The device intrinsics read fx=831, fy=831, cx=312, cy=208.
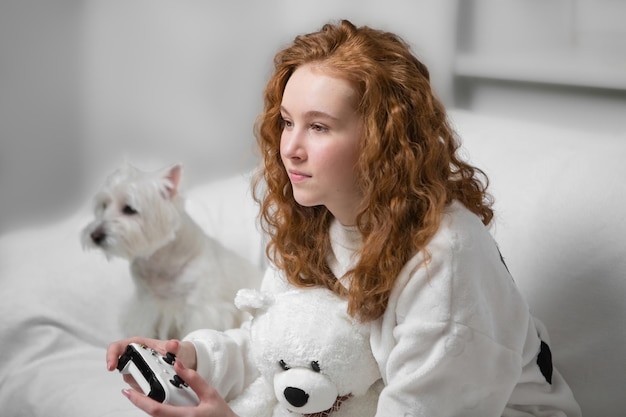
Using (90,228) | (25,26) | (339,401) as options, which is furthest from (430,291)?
(25,26)

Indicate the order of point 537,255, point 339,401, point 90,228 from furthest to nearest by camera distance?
1. point 90,228
2. point 537,255
3. point 339,401

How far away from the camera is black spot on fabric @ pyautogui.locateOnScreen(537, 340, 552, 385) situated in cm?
110

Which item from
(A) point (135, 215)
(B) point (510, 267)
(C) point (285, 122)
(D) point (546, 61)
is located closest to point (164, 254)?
(A) point (135, 215)

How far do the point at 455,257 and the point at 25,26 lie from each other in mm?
1003

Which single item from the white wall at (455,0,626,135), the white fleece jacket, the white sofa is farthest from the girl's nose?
the white wall at (455,0,626,135)

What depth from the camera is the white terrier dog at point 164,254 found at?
139 centimetres

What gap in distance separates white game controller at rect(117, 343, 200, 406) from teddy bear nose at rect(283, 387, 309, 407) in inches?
4.8

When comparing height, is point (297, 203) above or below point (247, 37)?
below

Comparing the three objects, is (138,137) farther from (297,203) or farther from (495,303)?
(495,303)

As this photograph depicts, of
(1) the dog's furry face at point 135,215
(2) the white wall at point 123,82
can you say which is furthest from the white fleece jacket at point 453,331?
(2) the white wall at point 123,82

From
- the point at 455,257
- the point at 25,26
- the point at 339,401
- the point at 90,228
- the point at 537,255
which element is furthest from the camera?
the point at 25,26

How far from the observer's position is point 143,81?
1.60 metres

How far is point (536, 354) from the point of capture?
1.09 meters

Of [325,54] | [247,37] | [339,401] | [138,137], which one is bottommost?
[339,401]
